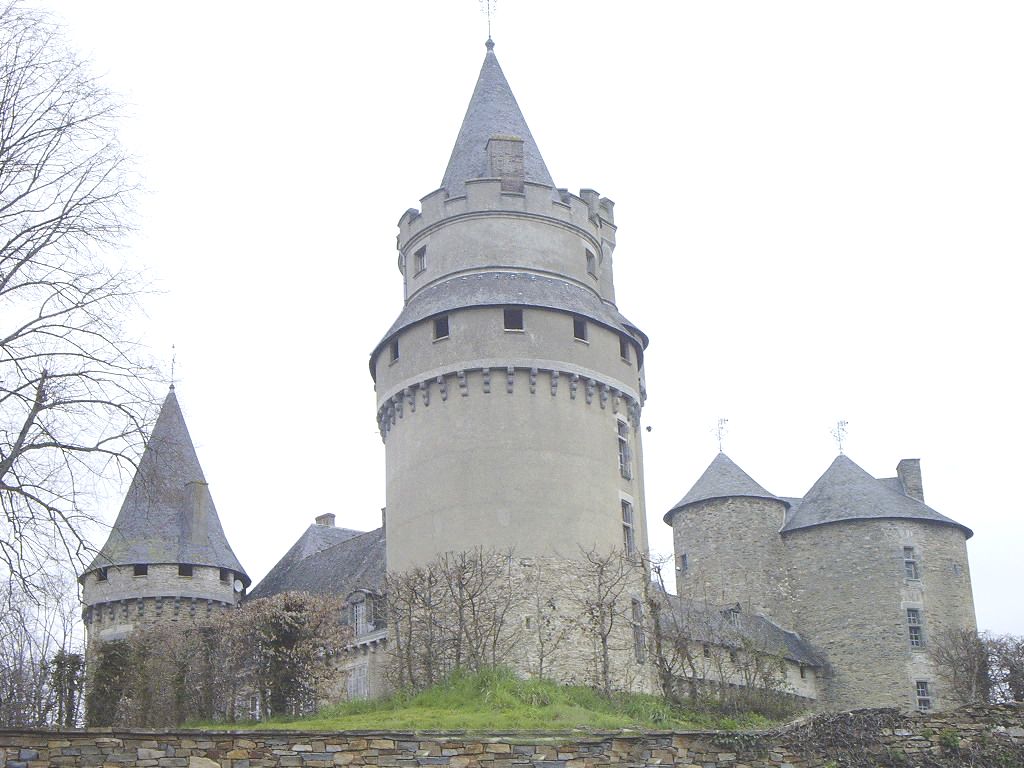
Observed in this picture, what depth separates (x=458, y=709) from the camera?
25594 mm

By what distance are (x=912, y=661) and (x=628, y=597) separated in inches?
759

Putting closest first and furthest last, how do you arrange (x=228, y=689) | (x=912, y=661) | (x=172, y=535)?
(x=228, y=689) → (x=172, y=535) → (x=912, y=661)

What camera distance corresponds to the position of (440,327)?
31.5 m

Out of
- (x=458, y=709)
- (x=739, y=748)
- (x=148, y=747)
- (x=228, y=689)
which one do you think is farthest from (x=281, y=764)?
(x=228, y=689)

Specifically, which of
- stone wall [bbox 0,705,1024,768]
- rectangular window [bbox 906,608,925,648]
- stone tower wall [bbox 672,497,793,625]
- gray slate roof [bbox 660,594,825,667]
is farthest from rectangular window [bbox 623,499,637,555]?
rectangular window [bbox 906,608,925,648]

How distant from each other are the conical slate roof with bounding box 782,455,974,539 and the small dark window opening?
21.2 m

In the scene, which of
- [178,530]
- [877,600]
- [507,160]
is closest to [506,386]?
[507,160]

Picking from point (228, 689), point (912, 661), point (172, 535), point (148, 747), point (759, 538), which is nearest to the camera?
point (148, 747)

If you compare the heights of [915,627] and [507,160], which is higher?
[507,160]

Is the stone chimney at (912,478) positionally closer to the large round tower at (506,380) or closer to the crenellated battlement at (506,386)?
the large round tower at (506,380)

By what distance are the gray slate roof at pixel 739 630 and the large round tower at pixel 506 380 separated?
391 inches

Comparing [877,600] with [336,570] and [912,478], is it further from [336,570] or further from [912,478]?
[336,570]

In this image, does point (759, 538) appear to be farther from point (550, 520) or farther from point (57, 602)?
point (57, 602)

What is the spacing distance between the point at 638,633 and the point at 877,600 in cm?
1826
